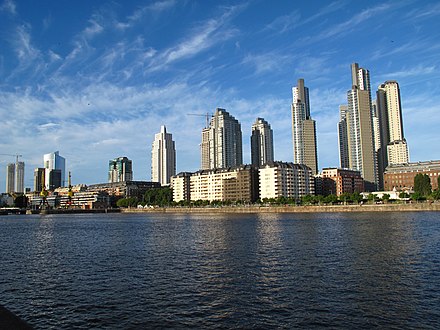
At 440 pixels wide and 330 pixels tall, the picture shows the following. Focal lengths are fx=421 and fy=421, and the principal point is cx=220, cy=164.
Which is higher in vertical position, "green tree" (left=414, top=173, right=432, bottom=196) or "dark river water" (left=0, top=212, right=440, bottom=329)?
"green tree" (left=414, top=173, right=432, bottom=196)

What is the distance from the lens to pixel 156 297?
26.6 m

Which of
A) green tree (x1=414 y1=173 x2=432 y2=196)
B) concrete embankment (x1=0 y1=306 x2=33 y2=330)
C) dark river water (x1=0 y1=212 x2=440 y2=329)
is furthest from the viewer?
green tree (x1=414 y1=173 x2=432 y2=196)

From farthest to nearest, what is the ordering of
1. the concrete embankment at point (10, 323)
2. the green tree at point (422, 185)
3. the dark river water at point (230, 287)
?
1. the green tree at point (422, 185)
2. the dark river water at point (230, 287)
3. the concrete embankment at point (10, 323)

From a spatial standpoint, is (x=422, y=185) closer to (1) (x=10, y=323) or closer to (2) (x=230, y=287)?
(2) (x=230, y=287)

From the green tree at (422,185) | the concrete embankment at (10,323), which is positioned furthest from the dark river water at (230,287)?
the green tree at (422,185)

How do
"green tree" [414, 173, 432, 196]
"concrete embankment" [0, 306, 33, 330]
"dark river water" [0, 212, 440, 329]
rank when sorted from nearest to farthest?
"concrete embankment" [0, 306, 33, 330], "dark river water" [0, 212, 440, 329], "green tree" [414, 173, 432, 196]

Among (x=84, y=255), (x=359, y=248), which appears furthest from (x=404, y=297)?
(x=84, y=255)

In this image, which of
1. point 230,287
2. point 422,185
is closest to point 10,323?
point 230,287

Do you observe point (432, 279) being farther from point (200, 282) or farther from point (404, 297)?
point (200, 282)

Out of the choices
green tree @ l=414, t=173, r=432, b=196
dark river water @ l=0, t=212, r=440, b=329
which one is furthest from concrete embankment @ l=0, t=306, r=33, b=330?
green tree @ l=414, t=173, r=432, b=196

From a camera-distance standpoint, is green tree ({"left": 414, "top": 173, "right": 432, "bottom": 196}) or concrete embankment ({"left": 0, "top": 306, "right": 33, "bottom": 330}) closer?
concrete embankment ({"left": 0, "top": 306, "right": 33, "bottom": 330})

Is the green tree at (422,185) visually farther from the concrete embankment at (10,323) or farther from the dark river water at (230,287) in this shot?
the concrete embankment at (10,323)

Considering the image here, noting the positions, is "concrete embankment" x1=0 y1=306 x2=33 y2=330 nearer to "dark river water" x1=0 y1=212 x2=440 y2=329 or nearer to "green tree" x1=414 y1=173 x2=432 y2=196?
"dark river water" x1=0 y1=212 x2=440 y2=329

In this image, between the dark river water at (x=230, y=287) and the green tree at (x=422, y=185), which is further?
the green tree at (x=422, y=185)
